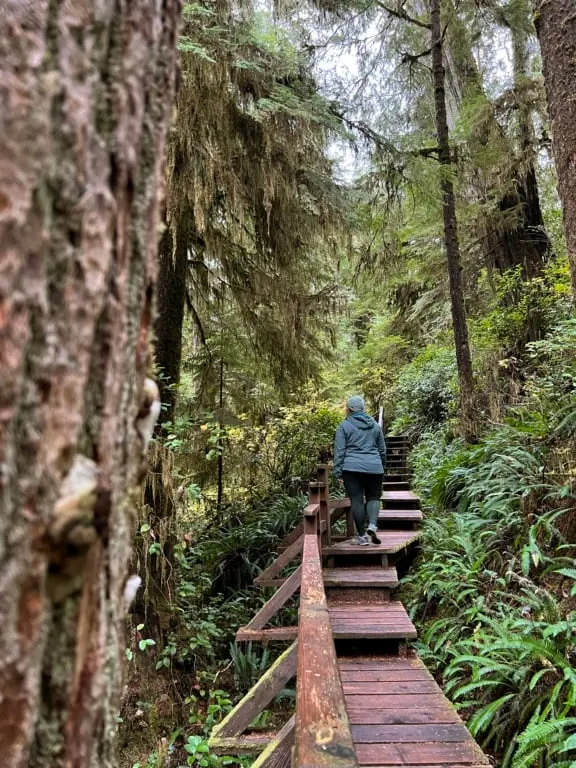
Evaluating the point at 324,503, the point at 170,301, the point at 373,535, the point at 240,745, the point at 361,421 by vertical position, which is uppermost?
the point at 170,301

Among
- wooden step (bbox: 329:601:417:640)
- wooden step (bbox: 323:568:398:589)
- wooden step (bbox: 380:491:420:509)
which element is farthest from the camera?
wooden step (bbox: 380:491:420:509)

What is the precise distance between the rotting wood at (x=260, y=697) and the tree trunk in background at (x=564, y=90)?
4174mm

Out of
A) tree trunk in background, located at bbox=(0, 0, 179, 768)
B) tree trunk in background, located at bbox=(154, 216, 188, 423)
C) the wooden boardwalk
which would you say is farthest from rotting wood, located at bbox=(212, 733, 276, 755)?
tree trunk in background, located at bbox=(154, 216, 188, 423)

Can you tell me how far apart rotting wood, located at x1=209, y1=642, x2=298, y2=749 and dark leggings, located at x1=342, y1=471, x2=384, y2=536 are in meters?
2.77

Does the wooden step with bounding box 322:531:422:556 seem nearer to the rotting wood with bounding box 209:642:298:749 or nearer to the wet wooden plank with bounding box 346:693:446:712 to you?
the wet wooden plank with bounding box 346:693:446:712

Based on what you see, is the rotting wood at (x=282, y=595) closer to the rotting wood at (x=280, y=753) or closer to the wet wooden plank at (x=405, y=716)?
the wet wooden plank at (x=405, y=716)

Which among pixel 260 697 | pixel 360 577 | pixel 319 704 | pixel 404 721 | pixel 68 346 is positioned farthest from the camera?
pixel 360 577

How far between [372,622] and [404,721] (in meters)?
1.40

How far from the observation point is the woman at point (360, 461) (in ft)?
20.9

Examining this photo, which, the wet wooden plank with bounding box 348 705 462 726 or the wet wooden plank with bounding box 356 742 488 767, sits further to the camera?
the wet wooden plank with bounding box 348 705 462 726

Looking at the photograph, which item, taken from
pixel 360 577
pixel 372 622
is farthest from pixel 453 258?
pixel 372 622

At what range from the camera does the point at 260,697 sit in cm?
379

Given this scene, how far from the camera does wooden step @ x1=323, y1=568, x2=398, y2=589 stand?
18.8 ft

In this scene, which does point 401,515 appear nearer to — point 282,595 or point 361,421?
point 361,421
